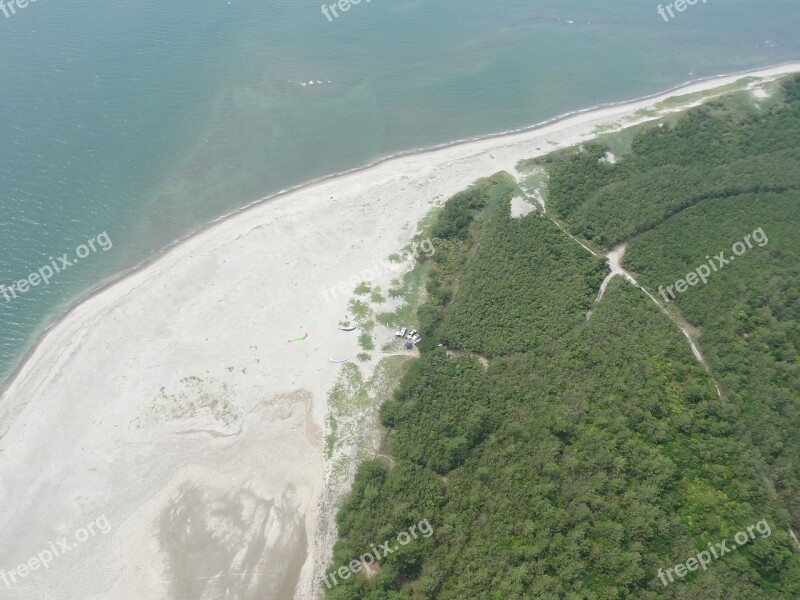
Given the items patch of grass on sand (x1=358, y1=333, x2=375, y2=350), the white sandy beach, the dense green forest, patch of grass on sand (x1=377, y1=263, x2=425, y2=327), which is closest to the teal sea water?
the white sandy beach

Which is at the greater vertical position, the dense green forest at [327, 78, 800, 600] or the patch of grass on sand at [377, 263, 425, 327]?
the patch of grass on sand at [377, 263, 425, 327]

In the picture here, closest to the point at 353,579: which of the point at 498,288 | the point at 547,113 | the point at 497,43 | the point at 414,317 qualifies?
the point at 414,317

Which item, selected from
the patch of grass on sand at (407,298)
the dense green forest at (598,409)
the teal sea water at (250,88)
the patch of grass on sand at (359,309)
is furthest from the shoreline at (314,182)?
the patch of grass on sand at (359,309)

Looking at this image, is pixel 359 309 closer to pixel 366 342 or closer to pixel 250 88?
pixel 366 342

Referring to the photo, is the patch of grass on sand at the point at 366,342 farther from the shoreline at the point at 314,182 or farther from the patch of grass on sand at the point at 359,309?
the shoreline at the point at 314,182

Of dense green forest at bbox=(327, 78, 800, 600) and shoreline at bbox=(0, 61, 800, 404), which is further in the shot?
shoreline at bbox=(0, 61, 800, 404)

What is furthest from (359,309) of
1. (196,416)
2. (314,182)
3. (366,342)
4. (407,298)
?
(314,182)

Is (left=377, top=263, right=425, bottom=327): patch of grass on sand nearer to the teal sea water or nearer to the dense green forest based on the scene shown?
the dense green forest
